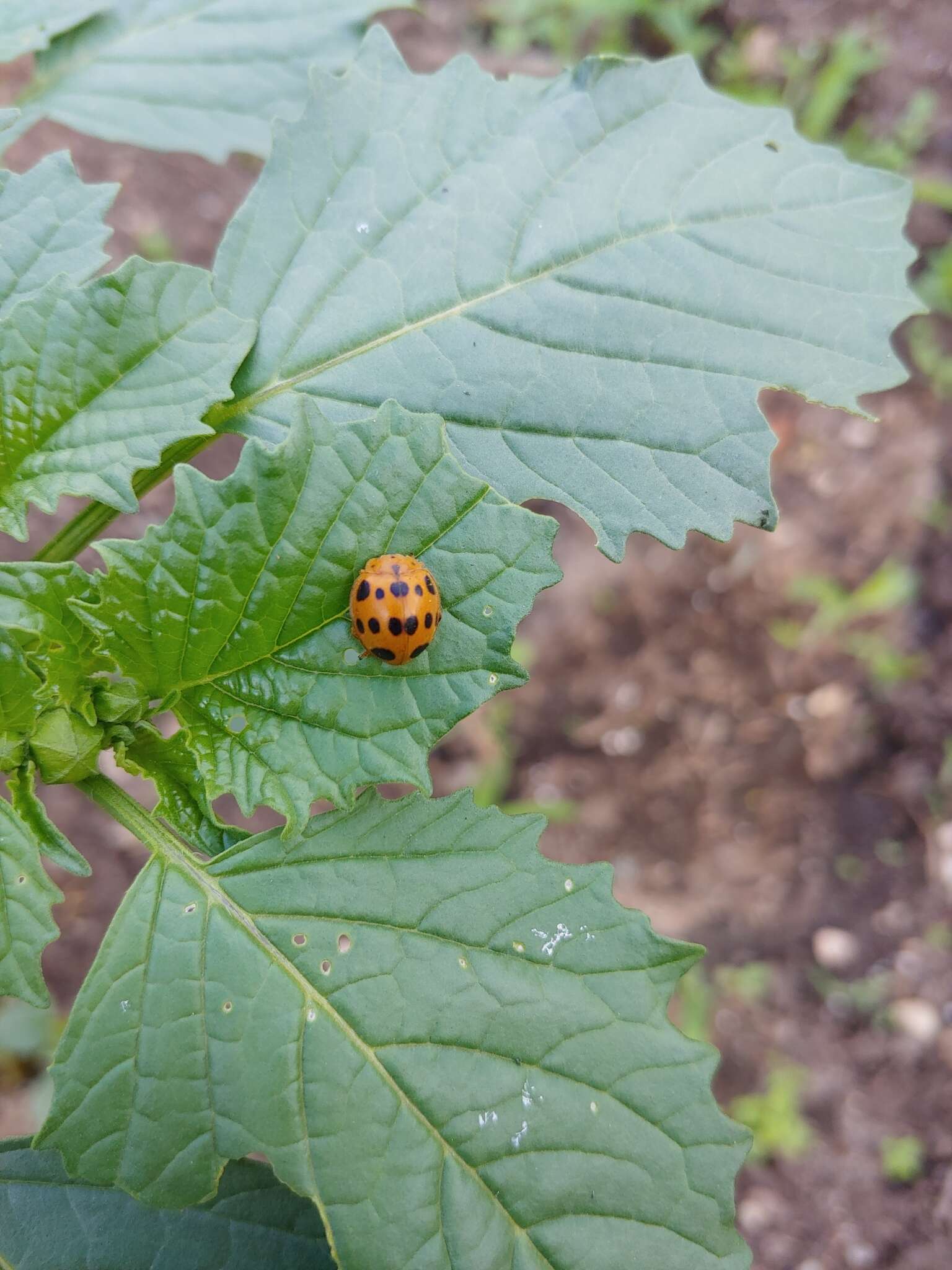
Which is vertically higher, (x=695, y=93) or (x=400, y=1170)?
(x=695, y=93)

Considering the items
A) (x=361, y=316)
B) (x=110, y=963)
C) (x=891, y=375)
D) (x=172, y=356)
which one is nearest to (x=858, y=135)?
(x=891, y=375)

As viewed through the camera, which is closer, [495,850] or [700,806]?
[495,850]

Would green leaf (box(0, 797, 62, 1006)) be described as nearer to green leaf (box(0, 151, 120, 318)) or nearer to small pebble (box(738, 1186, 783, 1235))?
green leaf (box(0, 151, 120, 318))

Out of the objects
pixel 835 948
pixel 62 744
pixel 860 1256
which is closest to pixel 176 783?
pixel 62 744

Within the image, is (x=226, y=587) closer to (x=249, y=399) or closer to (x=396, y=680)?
(x=396, y=680)

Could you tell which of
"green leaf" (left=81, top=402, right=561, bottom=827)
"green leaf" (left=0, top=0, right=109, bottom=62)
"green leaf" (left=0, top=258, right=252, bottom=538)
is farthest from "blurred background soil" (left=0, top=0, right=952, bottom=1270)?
"green leaf" (left=81, top=402, right=561, bottom=827)

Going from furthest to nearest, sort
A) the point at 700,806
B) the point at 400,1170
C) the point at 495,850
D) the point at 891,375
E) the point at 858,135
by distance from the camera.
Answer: the point at 858,135 < the point at 700,806 < the point at 891,375 < the point at 495,850 < the point at 400,1170

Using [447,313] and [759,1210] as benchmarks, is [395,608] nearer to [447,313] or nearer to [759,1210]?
[447,313]

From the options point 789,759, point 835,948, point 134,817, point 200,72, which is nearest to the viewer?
point 134,817
